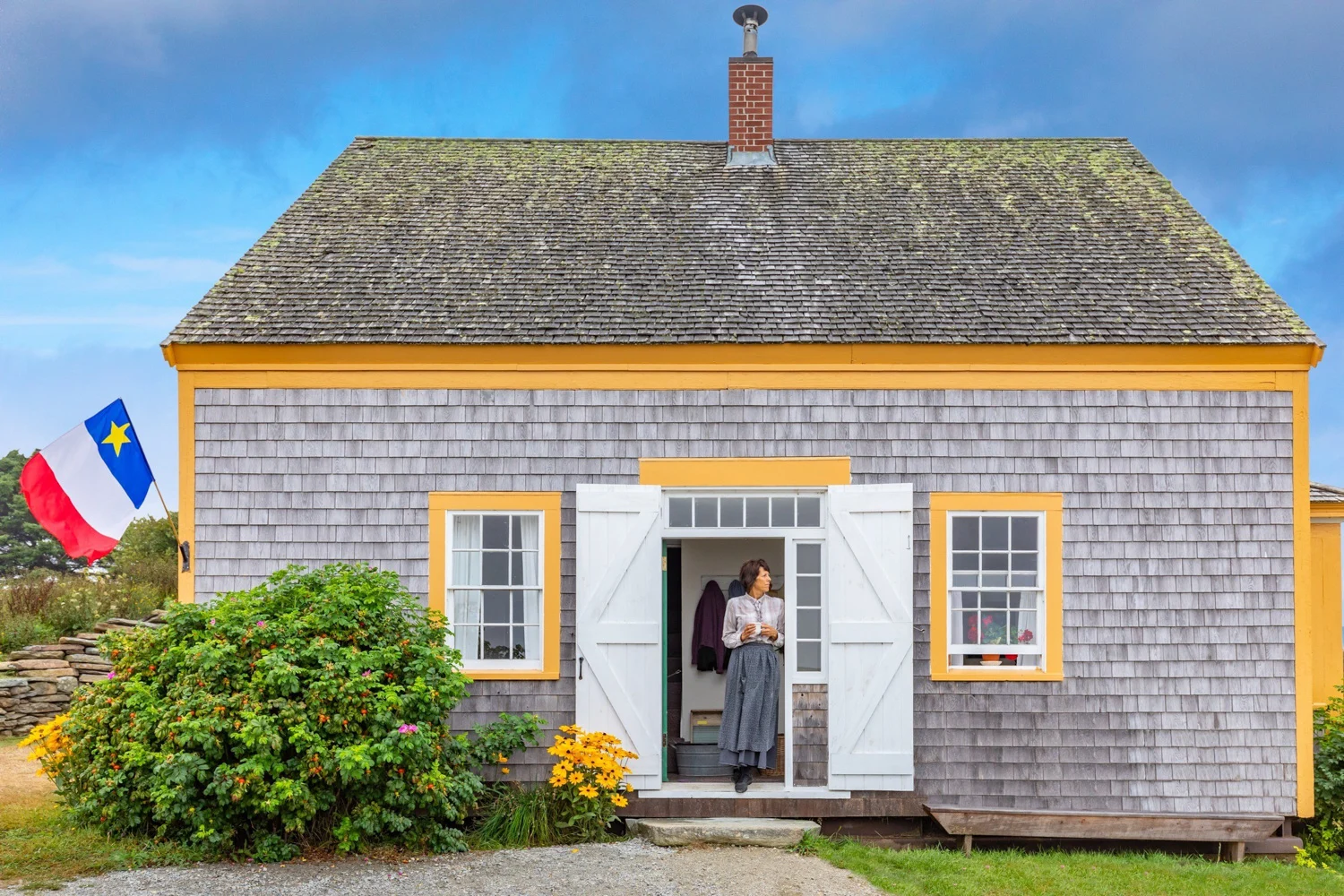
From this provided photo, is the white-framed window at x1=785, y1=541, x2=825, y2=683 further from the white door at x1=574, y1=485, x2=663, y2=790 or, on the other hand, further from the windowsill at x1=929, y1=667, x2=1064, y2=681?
the white door at x1=574, y1=485, x2=663, y2=790

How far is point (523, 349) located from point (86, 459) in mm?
3940

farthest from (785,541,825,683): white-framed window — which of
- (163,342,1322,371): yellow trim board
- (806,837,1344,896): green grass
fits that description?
(163,342,1322,371): yellow trim board

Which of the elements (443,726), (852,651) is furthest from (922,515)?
(443,726)

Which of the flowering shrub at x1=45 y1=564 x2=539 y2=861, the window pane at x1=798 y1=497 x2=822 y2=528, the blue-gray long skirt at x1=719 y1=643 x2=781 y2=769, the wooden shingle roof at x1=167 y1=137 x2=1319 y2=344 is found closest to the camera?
the flowering shrub at x1=45 y1=564 x2=539 y2=861

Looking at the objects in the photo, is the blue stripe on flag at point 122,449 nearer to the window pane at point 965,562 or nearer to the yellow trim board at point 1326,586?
the window pane at point 965,562

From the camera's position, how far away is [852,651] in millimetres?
8258

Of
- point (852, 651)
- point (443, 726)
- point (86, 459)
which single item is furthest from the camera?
point (86, 459)

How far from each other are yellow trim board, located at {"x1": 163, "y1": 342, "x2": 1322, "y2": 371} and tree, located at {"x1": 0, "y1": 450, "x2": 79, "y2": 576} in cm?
2552

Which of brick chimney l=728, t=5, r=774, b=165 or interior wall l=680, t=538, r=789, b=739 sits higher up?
brick chimney l=728, t=5, r=774, b=165

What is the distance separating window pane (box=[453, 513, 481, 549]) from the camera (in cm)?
870

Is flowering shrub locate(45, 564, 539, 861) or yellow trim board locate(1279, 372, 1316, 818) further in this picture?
yellow trim board locate(1279, 372, 1316, 818)

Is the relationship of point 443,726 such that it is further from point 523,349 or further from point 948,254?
point 948,254

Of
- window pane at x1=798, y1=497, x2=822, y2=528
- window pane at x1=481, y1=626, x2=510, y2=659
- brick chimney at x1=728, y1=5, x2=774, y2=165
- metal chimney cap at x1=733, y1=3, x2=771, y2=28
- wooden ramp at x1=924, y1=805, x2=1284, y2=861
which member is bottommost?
wooden ramp at x1=924, y1=805, x2=1284, y2=861

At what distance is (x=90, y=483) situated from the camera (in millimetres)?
9023
